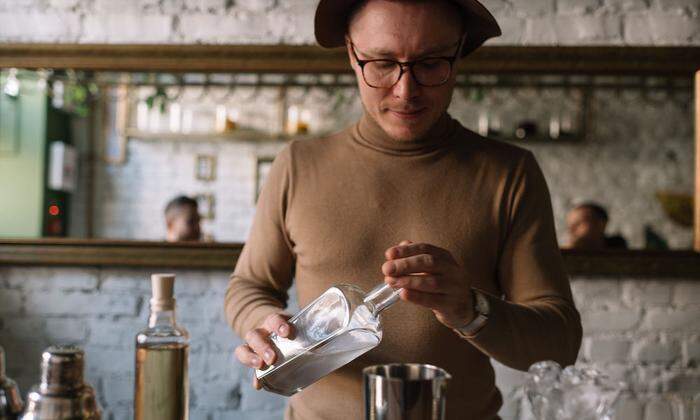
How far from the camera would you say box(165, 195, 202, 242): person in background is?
2.36 metres

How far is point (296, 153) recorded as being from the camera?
136cm

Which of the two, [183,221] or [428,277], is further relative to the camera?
[183,221]

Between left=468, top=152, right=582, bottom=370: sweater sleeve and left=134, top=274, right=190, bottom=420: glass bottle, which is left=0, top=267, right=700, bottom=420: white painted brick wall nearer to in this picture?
left=468, top=152, right=582, bottom=370: sweater sleeve

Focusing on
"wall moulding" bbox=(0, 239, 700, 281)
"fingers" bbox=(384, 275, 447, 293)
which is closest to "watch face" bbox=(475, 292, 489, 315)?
"fingers" bbox=(384, 275, 447, 293)

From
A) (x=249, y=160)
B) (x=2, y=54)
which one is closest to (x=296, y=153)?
(x=2, y=54)

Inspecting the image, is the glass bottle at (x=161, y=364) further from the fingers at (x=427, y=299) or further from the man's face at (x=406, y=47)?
the man's face at (x=406, y=47)

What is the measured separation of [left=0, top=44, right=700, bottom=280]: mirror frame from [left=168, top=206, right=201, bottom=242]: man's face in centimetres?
28

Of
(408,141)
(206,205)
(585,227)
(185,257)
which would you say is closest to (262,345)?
(408,141)

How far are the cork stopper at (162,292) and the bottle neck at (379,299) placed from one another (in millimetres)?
227

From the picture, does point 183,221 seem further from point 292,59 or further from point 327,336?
point 327,336

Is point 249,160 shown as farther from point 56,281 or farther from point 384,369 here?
point 384,369

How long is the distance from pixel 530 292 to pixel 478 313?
8.7 inches

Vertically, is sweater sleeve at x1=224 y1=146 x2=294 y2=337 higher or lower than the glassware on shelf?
higher

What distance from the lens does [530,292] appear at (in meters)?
1.18
